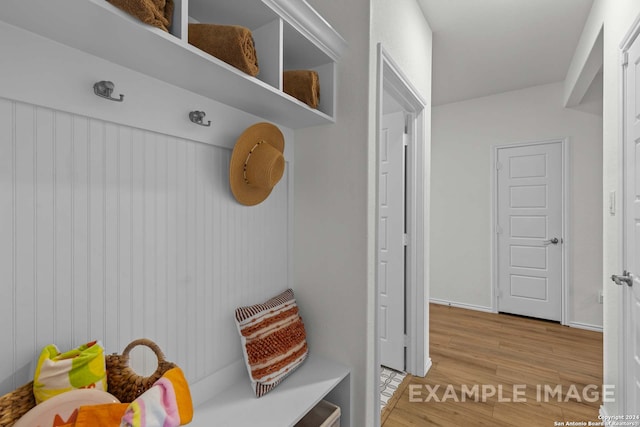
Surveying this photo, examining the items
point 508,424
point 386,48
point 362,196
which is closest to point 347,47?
point 386,48

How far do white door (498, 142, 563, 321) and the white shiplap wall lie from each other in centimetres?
344

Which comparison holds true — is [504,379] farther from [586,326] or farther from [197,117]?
[197,117]

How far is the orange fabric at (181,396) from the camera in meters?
0.76

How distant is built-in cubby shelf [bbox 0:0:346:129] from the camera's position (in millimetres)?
730

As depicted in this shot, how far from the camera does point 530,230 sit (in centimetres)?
366

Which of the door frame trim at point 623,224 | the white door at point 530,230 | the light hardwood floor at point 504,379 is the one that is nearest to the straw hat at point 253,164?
the light hardwood floor at point 504,379

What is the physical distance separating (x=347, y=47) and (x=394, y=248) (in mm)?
1479

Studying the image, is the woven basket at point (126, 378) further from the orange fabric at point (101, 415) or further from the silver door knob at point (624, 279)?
the silver door knob at point (624, 279)

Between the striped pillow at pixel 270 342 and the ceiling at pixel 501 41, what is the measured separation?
2.30 m

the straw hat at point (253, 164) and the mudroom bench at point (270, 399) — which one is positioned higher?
the straw hat at point (253, 164)

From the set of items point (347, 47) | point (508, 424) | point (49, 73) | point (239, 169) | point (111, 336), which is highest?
point (347, 47)

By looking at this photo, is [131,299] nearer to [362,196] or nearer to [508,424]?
[362,196]

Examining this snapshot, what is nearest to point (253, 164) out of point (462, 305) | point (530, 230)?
point (530, 230)

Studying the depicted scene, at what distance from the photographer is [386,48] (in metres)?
1.71
